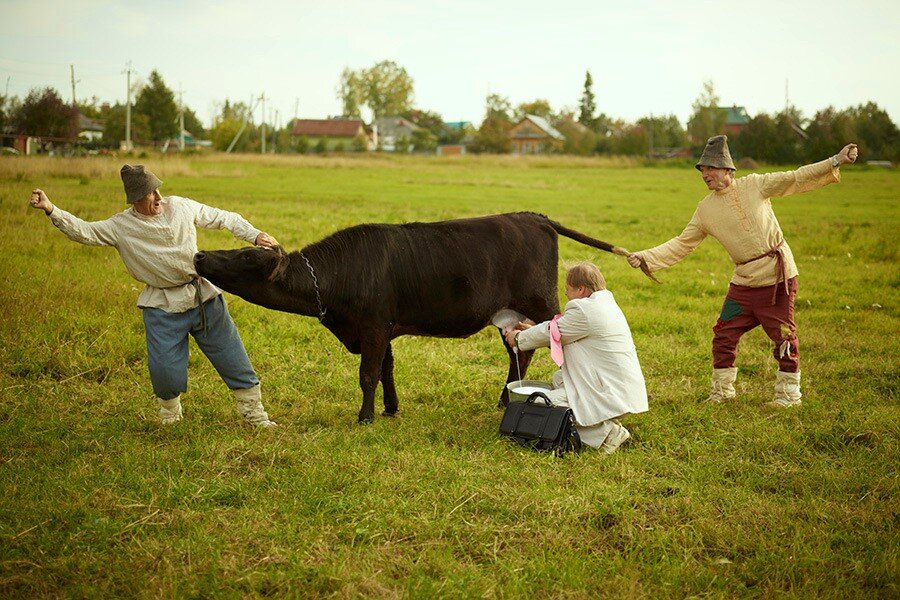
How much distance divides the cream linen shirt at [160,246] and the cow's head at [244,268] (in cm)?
14

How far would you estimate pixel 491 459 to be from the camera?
6.04 metres

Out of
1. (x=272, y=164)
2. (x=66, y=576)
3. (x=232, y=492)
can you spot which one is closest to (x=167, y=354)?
(x=232, y=492)

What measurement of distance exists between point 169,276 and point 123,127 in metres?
73.2

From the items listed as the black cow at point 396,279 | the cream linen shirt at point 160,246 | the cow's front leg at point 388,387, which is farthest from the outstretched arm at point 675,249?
the cream linen shirt at point 160,246

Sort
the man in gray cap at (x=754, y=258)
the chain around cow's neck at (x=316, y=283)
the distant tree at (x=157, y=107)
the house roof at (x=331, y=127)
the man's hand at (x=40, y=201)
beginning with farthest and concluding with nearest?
the house roof at (x=331, y=127) → the distant tree at (x=157, y=107) → the man in gray cap at (x=754, y=258) → the chain around cow's neck at (x=316, y=283) → the man's hand at (x=40, y=201)

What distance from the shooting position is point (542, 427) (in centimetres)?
625

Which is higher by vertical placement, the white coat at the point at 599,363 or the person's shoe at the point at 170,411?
the white coat at the point at 599,363

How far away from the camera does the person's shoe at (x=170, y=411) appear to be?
6.74 m

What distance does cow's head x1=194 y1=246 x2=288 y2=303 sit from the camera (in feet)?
21.2

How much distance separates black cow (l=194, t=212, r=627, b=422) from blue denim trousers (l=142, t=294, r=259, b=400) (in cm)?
30

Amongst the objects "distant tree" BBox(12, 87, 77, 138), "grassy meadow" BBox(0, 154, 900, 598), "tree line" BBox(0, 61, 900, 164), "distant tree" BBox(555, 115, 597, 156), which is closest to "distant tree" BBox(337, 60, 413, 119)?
"tree line" BBox(0, 61, 900, 164)

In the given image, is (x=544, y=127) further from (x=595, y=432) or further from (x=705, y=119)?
(x=595, y=432)

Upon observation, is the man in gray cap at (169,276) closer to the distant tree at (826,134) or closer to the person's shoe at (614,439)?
the person's shoe at (614,439)

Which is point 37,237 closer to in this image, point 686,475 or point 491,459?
point 491,459
